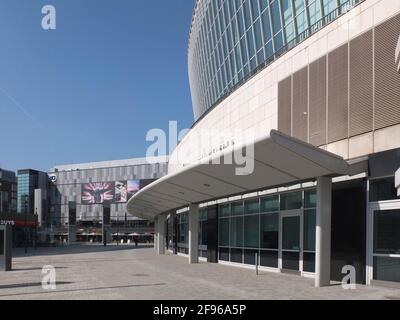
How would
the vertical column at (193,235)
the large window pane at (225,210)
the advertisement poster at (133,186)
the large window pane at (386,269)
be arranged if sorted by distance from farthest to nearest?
1. the advertisement poster at (133,186)
2. the vertical column at (193,235)
3. the large window pane at (225,210)
4. the large window pane at (386,269)

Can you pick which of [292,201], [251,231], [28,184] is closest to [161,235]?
[251,231]

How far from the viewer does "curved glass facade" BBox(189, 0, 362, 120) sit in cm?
2262

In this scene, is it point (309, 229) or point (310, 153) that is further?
point (309, 229)

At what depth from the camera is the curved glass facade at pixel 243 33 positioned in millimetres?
22625

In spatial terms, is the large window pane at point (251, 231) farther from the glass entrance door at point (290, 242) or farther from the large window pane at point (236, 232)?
the glass entrance door at point (290, 242)

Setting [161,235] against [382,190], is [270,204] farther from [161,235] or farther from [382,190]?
[161,235]

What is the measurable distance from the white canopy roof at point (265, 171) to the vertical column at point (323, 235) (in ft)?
2.33

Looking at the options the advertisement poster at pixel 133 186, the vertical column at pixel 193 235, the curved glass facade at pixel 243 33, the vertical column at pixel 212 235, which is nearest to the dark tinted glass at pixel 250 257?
the vertical column at pixel 212 235

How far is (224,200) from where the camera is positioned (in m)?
28.9

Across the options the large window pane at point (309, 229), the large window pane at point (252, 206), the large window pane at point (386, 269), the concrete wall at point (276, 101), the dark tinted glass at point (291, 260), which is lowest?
the dark tinted glass at point (291, 260)

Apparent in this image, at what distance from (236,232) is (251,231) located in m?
2.04

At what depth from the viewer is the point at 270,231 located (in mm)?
22984

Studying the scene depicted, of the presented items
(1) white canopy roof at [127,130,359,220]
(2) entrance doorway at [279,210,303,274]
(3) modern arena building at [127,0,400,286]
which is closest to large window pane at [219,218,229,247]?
(3) modern arena building at [127,0,400,286]

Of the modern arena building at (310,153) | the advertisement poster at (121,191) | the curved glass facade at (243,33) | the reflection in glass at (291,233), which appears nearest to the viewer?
the modern arena building at (310,153)
